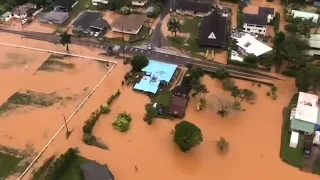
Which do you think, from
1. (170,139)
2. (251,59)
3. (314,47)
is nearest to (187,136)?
(170,139)

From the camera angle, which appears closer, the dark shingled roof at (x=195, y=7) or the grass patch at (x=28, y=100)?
the grass patch at (x=28, y=100)

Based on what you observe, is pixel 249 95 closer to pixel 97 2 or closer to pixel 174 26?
pixel 174 26

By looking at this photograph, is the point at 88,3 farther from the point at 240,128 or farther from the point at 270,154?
the point at 270,154

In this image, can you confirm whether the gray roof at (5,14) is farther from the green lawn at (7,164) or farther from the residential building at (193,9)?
the green lawn at (7,164)

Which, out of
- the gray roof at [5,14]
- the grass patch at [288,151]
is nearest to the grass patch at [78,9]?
the gray roof at [5,14]

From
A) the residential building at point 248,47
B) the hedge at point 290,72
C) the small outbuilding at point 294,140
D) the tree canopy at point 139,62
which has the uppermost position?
the residential building at point 248,47

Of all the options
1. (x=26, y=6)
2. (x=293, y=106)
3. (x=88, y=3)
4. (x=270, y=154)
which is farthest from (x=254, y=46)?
(x=26, y=6)
